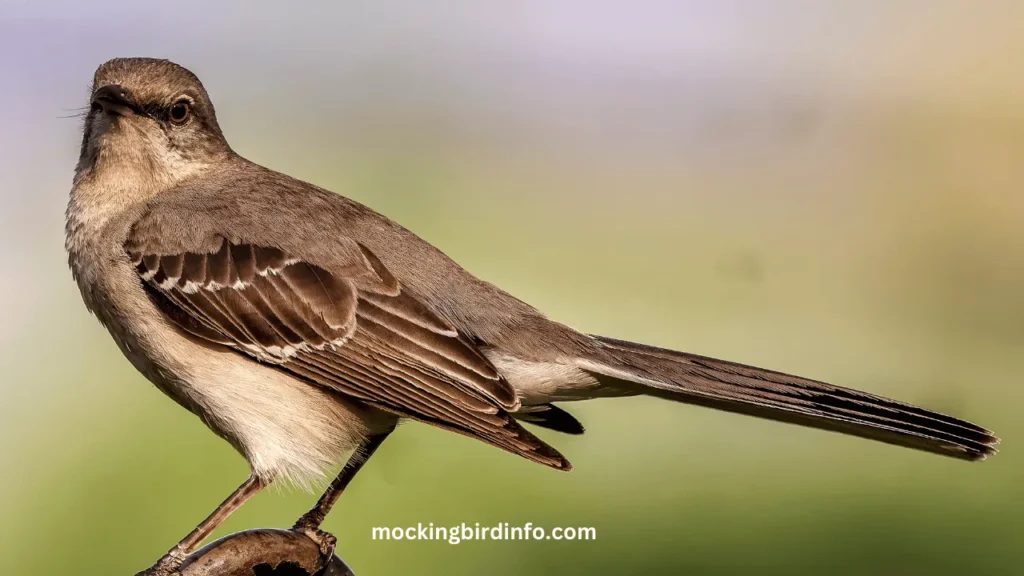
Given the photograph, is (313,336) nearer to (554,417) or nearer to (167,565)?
(167,565)

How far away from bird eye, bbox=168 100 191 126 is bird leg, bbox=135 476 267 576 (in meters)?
1.60

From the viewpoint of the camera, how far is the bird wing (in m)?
4.24

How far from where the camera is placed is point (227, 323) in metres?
4.33

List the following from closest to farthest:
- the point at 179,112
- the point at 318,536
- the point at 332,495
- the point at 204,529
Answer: the point at 204,529, the point at 318,536, the point at 332,495, the point at 179,112

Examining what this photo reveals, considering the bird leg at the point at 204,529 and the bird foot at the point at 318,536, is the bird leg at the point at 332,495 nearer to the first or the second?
the bird foot at the point at 318,536

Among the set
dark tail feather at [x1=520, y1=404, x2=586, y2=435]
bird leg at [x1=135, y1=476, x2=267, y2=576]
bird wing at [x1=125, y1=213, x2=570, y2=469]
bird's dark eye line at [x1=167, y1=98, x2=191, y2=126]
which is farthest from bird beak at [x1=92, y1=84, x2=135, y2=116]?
dark tail feather at [x1=520, y1=404, x2=586, y2=435]

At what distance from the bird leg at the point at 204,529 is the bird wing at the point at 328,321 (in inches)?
19.9

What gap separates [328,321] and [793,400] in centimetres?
175

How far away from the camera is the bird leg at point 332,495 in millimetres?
4496

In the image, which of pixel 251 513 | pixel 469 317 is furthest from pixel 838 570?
pixel 251 513

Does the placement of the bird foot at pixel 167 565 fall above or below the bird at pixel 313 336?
below

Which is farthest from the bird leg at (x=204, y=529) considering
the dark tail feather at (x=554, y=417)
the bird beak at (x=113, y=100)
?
the bird beak at (x=113, y=100)

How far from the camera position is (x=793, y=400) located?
13.2 feet

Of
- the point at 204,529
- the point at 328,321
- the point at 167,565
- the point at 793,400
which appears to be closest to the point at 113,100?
the point at 328,321
